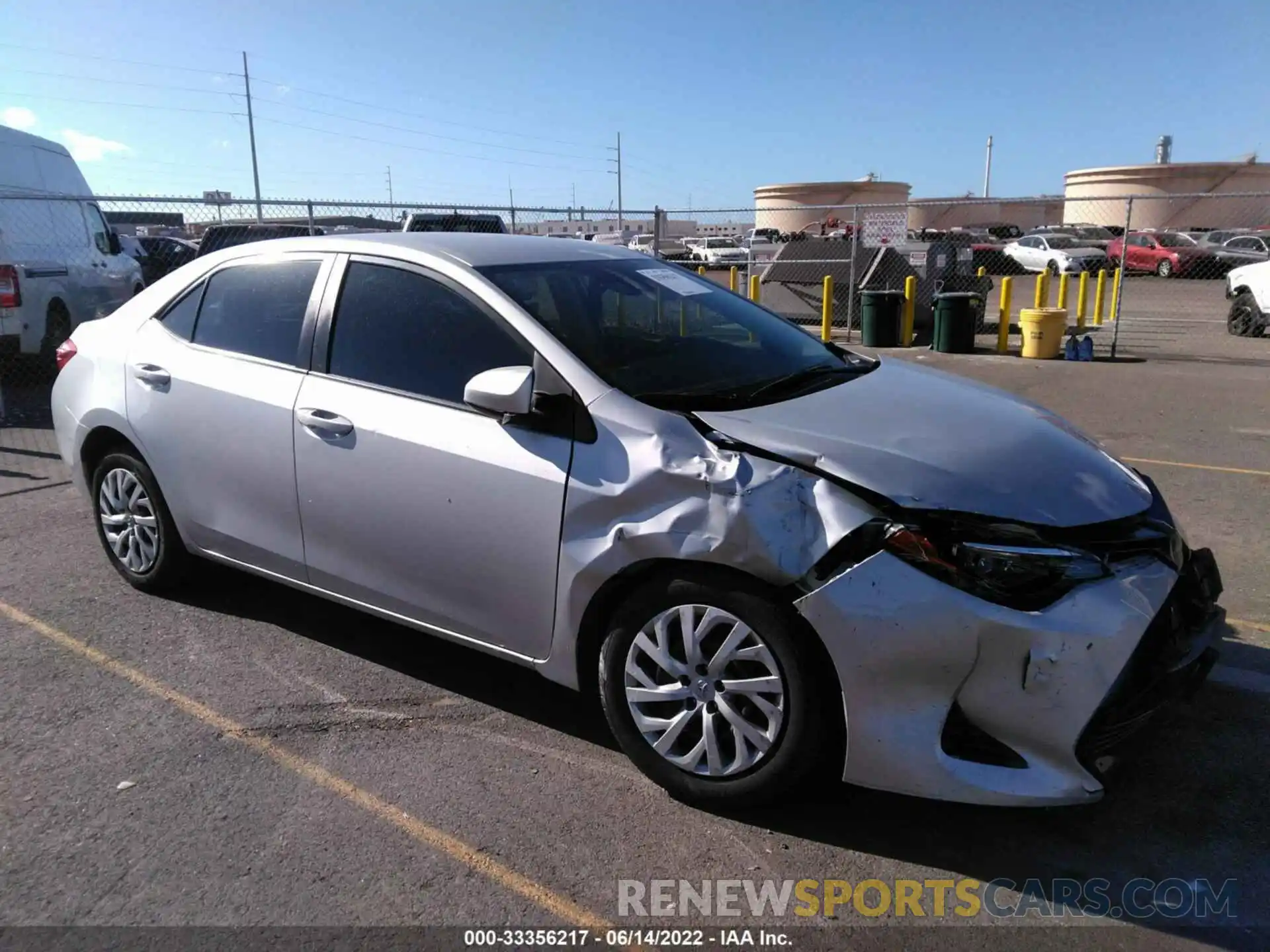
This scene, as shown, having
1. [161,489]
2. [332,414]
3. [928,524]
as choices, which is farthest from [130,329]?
[928,524]

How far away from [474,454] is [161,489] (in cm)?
195

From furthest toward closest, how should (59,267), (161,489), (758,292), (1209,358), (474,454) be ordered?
1. (758,292)
2. (1209,358)
3. (59,267)
4. (161,489)
5. (474,454)

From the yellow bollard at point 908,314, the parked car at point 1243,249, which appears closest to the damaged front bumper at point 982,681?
the yellow bollard at point 908,314

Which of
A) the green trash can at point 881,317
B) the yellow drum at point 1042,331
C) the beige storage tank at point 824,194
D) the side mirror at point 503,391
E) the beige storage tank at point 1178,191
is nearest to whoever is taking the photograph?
the side mirror at point 503,391

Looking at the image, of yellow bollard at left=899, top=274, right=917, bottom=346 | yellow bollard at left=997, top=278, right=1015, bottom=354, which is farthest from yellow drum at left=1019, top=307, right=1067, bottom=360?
yellow bollard at left=899, top=274, right=917, bottom=346

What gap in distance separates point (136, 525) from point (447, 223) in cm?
968

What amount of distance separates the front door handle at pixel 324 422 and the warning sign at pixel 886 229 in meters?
13.0

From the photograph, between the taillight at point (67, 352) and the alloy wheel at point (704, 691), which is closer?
the alloy wheel at point (704, 691)

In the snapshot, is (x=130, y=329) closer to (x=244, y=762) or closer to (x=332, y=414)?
(x=332, y=414)

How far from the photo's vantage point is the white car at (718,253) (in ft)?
99.5

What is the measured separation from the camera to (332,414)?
3676mm

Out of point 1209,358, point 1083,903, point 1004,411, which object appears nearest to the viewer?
point 1083,903

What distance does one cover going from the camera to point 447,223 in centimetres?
1355

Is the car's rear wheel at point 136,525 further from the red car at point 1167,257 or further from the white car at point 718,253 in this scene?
the red car at point 1167,257
